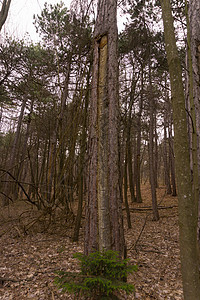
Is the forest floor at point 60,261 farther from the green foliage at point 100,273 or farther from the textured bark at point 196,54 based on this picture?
the textured bark at point 196,54

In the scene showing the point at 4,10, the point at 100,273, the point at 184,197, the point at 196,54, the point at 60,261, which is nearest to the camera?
the point at 184,197

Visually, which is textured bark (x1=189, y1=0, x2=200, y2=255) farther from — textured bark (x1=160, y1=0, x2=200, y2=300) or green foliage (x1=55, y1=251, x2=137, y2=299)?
green foliage (x1=55, y1=251, x2=137, y2=299)

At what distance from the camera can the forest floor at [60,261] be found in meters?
2.13

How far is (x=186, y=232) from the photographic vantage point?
3.93 ft

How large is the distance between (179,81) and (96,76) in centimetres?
149

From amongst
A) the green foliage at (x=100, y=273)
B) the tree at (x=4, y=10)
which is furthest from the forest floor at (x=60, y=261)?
the tree at (x=4, y=10)

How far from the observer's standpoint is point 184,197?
1232 millimetres

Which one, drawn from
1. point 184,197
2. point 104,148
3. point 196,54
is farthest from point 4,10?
point 184,197

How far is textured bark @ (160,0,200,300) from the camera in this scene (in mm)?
1186

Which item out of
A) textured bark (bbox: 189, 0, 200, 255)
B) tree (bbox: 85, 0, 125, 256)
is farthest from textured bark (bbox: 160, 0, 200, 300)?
textured bark (bbox: 189, 0, 200, 255)

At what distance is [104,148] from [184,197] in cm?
128

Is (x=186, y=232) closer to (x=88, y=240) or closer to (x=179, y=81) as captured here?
(x=179, y=81)

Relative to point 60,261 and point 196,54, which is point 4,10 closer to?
point 196,54

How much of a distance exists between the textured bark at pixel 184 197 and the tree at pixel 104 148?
3.38 ft
